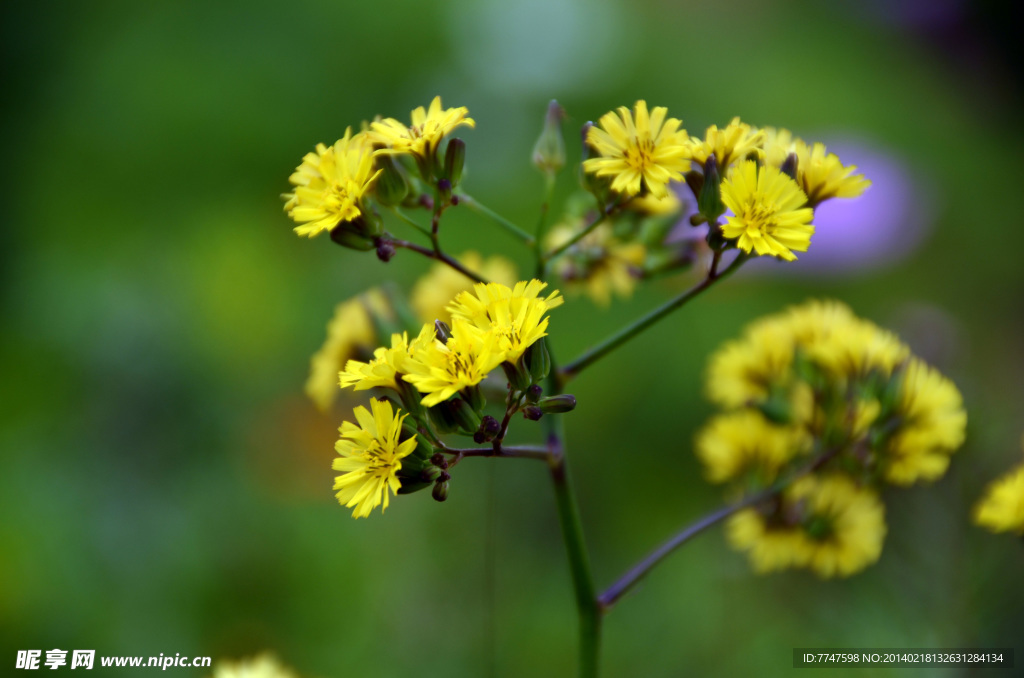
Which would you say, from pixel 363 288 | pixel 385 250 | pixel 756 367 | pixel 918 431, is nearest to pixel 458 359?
pixel 385 250

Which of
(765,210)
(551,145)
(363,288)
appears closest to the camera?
(765,210)

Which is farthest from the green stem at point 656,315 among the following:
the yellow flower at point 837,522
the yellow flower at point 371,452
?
the yellow flower at point 837,522

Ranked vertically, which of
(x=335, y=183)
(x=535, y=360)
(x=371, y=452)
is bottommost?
(x=371, y=452)

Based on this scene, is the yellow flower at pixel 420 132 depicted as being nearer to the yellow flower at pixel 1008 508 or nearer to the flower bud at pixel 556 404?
the flower bud at pixel 556 404

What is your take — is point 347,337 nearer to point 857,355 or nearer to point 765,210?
point 765,210

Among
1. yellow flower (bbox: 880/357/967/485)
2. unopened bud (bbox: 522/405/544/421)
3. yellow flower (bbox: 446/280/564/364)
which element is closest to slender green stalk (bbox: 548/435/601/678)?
unopened bud (bbox: 522/405/544/421)

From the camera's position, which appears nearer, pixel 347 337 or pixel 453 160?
pixel 453 160

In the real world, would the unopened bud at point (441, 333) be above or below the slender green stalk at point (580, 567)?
above

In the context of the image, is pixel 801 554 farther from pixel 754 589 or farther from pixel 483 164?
pixel 483 164
